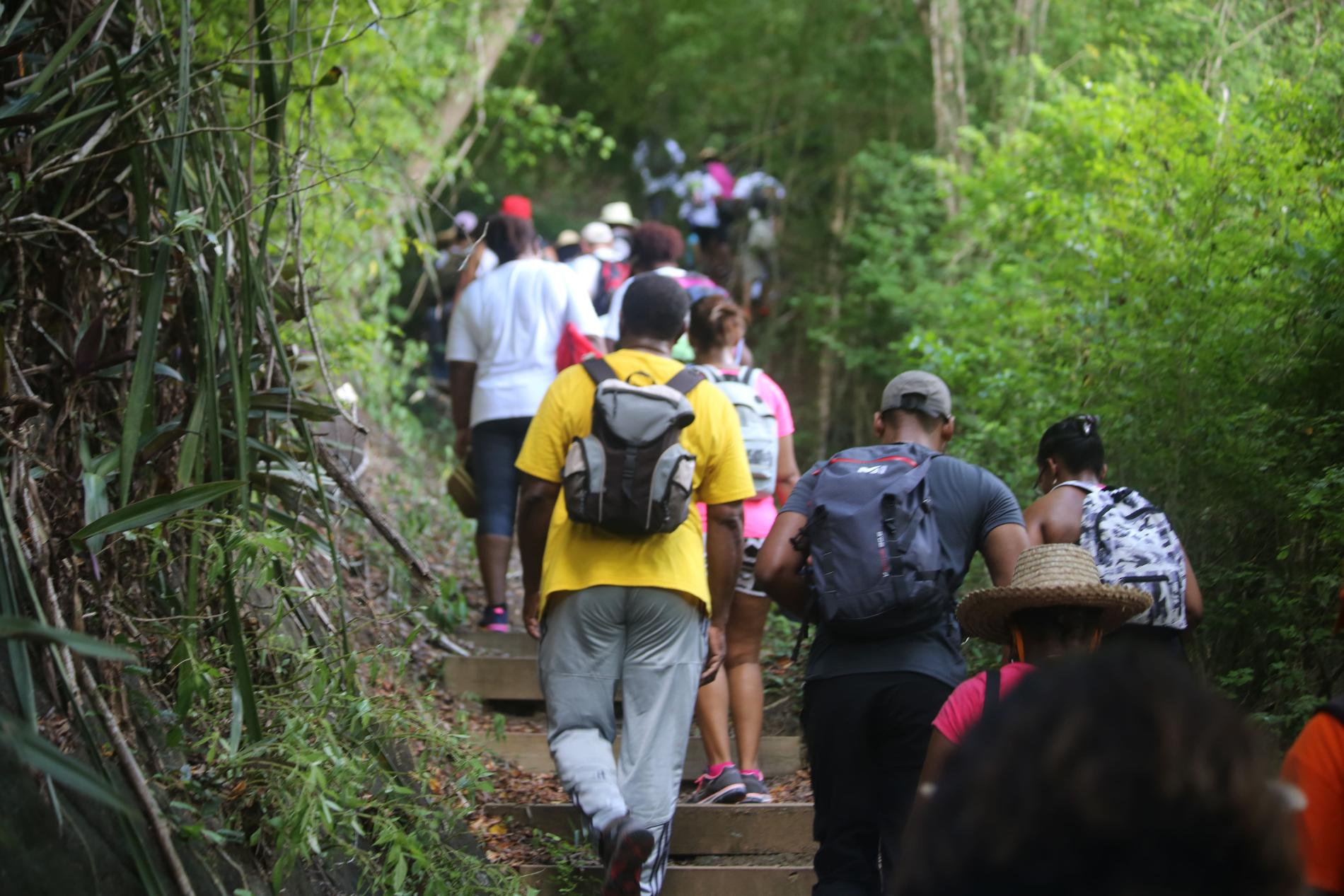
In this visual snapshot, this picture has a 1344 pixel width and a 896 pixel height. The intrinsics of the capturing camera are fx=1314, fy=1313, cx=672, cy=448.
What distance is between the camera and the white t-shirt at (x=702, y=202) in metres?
13.6

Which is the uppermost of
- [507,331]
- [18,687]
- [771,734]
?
[507,331]

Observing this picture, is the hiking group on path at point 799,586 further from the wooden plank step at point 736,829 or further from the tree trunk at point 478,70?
the tree trunk at point 478,70

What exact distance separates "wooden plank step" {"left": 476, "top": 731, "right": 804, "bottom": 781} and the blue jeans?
1126mm

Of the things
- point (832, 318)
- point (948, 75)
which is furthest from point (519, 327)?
point (832, 318)

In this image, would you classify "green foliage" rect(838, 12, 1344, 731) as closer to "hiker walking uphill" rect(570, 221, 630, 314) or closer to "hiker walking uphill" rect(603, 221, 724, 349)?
"hiker walking uphill" rect(603, 221, 724, 349)

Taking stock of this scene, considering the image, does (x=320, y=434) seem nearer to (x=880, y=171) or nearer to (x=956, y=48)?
(x=956, y=48)

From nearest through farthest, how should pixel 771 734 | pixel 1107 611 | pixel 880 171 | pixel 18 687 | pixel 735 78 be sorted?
pixel 18 687 < pixel 1107 611 < pixel 771 734 < pixel 880 171 < pixel 735 78

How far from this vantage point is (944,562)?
374 centimetres

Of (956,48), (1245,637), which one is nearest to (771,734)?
(1245,637)

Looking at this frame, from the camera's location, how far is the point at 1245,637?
4824 millimetres

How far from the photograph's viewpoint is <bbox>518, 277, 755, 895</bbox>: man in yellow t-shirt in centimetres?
427

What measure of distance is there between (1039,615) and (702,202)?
11.0 metres

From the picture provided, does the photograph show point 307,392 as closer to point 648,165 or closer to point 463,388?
point 463,388

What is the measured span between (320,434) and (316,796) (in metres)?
1.71
